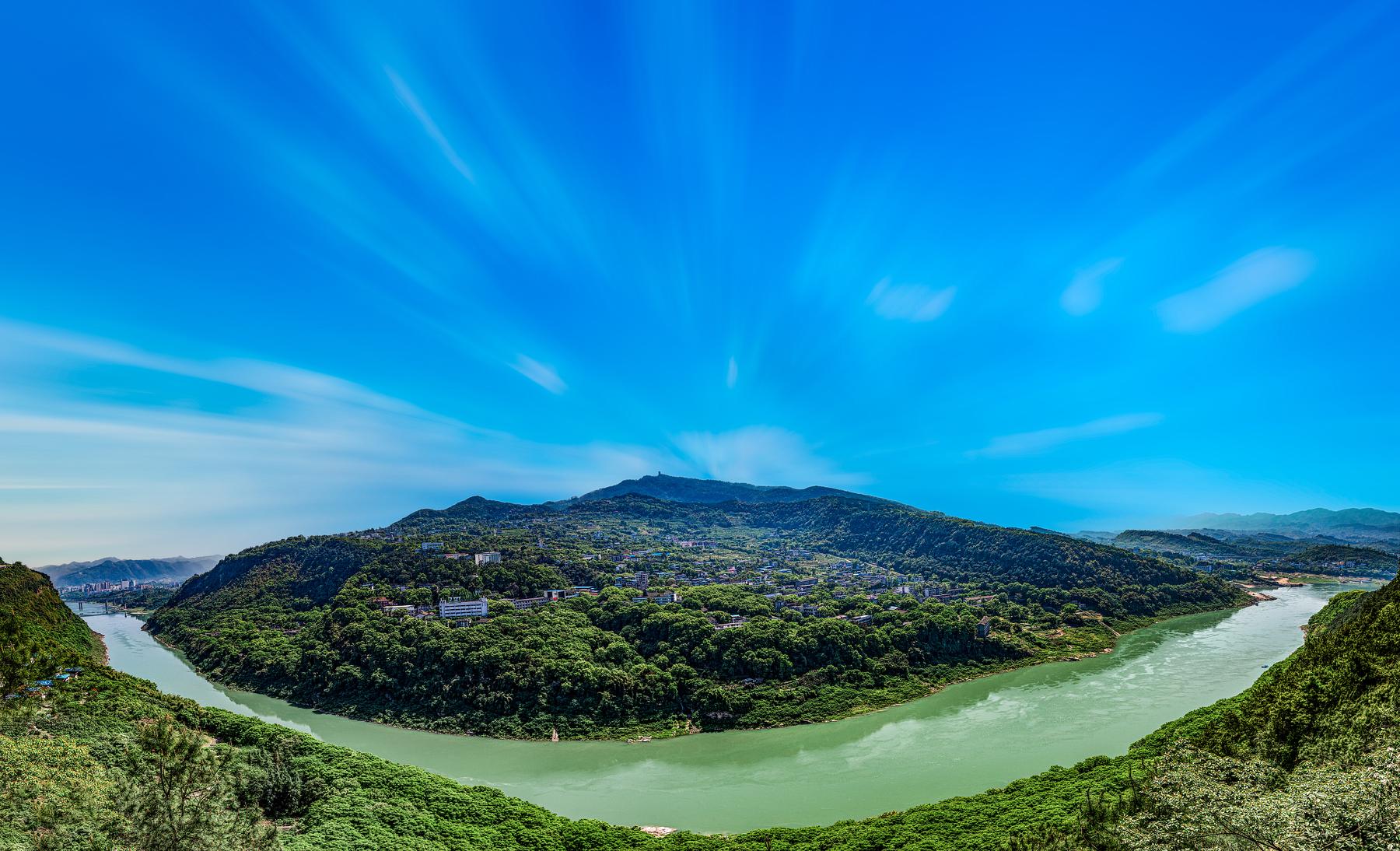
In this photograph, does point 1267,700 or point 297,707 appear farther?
point 297,707

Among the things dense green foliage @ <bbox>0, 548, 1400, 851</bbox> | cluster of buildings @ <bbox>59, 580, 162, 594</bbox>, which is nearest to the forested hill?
dense green foliage @ <bbox>0, 548, 1400, 851</bbox>

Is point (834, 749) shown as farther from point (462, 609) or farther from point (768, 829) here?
point (462, 609)

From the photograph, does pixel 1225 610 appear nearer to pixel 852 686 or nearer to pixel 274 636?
pixel 852 686

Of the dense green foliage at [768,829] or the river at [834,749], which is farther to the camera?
the river at [834,749]

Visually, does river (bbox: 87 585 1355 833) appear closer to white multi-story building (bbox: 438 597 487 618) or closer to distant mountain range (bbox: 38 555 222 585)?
white multi-story building (bbox: 438 597 487 618)

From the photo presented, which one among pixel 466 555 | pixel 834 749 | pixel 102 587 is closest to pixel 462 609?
pixel 466 555

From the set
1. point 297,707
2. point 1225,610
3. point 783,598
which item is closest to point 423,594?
point 297,707

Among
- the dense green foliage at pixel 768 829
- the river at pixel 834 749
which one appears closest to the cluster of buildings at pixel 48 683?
the dense green foliage at pixel 768 829

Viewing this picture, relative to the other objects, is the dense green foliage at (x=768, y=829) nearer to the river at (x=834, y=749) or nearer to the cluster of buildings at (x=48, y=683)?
the cluster of buildings at (x=48, y=683)
